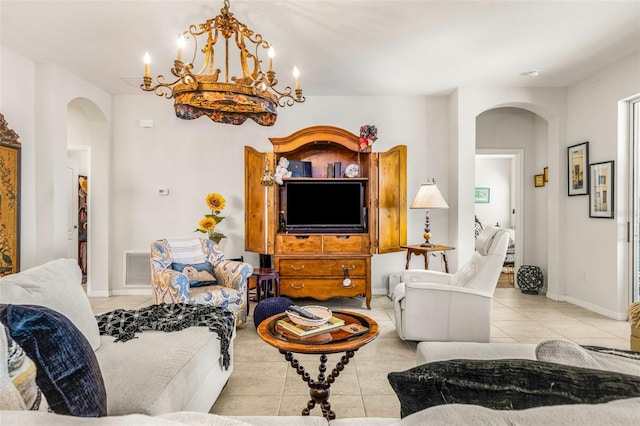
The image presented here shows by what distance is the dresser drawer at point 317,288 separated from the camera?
4293 mm

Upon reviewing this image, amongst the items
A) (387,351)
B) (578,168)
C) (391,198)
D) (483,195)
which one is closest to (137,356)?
(387,351)

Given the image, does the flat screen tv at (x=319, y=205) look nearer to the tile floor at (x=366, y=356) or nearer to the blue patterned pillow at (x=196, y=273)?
the tile floor at (x=366, y=356)

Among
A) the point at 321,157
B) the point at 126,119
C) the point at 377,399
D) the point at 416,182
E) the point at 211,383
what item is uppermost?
the point at 126,119

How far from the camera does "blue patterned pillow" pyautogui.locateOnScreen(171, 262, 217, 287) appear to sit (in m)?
3.55

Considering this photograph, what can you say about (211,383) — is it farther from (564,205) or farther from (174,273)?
(564,205)

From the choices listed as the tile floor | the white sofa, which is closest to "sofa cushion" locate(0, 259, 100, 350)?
the white sofa

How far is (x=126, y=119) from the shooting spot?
506cm

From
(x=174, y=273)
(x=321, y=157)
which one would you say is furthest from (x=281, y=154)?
(x=174, y=273)

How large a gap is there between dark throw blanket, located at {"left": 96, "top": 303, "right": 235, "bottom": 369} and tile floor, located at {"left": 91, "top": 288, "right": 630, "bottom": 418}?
34 cm

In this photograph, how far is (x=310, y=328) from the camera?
6.38 feet

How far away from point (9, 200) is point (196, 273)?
6.63 ft

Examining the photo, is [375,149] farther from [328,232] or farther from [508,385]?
[508,385]

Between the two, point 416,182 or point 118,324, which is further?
point 416,182

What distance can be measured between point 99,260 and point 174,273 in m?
2.58
